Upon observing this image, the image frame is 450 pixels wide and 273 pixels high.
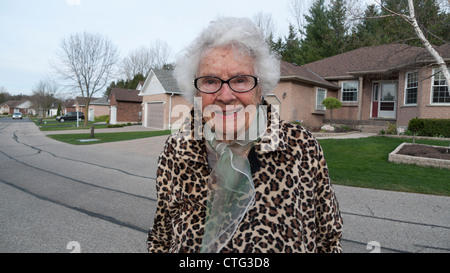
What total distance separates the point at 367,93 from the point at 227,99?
20.1 meters

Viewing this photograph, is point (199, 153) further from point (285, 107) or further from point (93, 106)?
point (93, 106)

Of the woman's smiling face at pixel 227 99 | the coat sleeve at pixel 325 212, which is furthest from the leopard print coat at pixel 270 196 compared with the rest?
the woman's smiling face at pixel 227 99

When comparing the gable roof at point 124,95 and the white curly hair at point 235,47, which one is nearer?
the white curly hair at point 235,47

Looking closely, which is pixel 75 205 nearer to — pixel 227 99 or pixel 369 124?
pixel 227 99

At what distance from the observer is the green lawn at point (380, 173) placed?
19.9 feet

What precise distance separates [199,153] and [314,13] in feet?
114

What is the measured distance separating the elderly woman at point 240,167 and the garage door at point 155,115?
84.8 feet

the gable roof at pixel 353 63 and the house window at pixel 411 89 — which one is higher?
the gable roof at pixel 353 63

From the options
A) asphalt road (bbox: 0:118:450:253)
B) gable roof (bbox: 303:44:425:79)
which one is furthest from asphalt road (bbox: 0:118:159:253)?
gable roof (bbox: 303:44:425:79)

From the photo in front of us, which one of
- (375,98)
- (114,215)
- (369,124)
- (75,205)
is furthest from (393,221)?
(375,98)

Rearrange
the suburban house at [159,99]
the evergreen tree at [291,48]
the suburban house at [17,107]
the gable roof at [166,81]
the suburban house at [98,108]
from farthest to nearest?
the suburban house at [17,107] < the suburban house at [98,108] < the evergreen tree at [291,48] < the gable roof at [166,81] < the suburban house at [159,99]

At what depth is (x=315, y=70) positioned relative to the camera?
2234 cm

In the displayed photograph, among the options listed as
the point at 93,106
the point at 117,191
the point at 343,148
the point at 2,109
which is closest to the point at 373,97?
the point at 343,148

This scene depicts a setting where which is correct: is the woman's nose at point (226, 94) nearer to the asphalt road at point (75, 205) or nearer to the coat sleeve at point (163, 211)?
the coat sleeve at point (163, 211)
